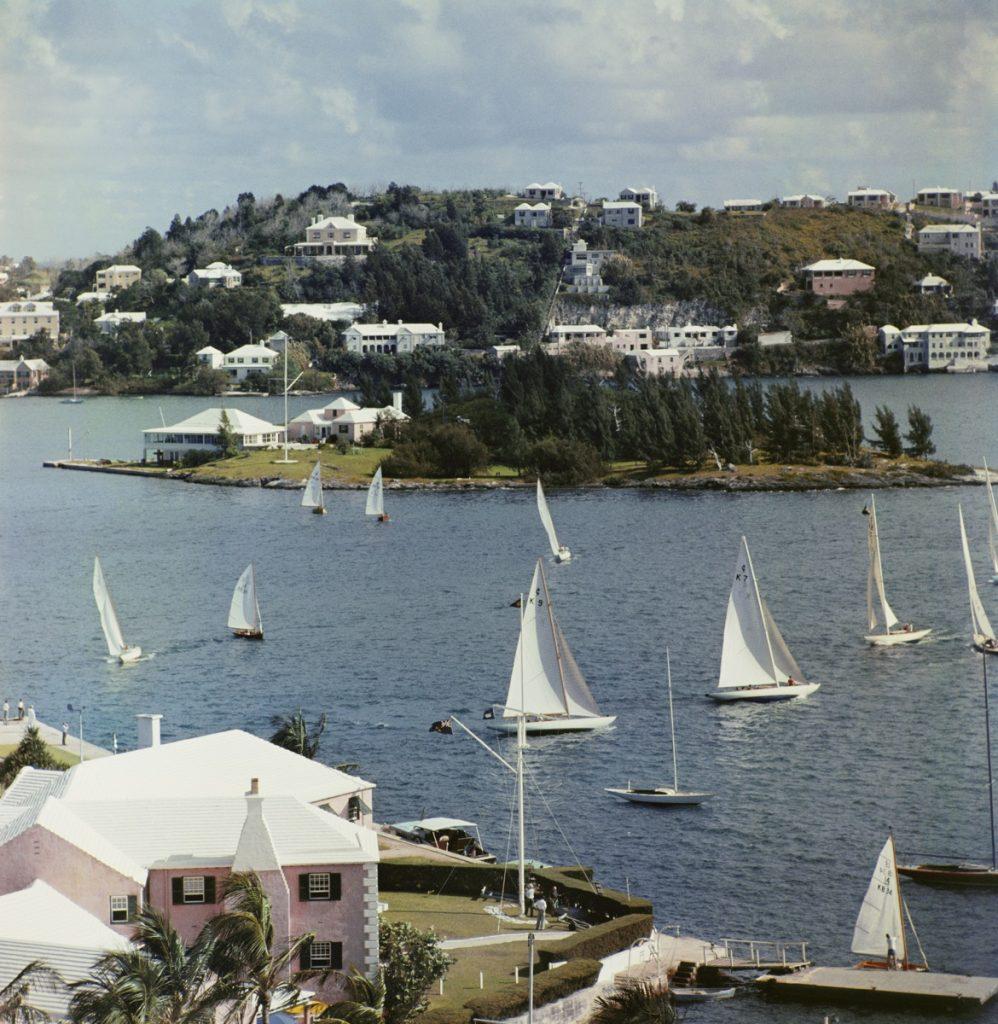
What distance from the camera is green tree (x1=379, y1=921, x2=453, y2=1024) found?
32.7m

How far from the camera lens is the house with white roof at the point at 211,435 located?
155 m

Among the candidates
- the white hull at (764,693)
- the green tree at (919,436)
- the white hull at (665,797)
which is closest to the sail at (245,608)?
the white hull at (764,693)

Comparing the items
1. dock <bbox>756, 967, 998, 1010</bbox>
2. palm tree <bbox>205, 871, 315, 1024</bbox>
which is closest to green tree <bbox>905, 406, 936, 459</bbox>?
dock <bbox>756, 967, 998, 1010</bbox>

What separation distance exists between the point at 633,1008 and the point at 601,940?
5.67 ft

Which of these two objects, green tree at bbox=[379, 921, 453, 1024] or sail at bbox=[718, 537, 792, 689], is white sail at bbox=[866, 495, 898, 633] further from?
green tree at bbox=[379, 921, 453, 1024]

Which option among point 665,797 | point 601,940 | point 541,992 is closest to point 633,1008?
point 601,940

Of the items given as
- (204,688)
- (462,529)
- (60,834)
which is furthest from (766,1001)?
(462,529)

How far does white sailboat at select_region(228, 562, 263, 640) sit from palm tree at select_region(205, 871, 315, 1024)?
160 feet

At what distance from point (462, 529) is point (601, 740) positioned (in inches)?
2141

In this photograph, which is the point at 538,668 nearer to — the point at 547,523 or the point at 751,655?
the point at 751,655

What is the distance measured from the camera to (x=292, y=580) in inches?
3888

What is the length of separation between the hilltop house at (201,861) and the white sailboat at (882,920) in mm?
11045

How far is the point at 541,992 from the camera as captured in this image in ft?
113

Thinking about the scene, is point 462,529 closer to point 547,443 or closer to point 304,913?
point 547,443
